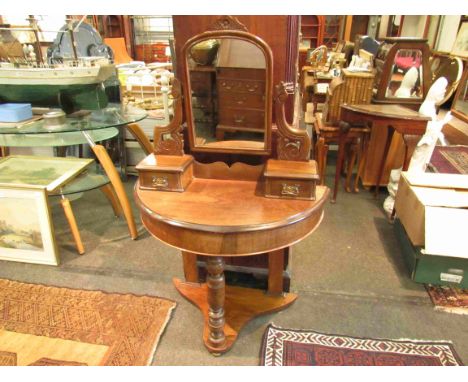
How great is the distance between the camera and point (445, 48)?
546 cm

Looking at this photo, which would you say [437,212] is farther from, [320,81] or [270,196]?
[320,81]

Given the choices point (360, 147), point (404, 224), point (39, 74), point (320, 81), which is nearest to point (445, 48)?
point (320, 81)

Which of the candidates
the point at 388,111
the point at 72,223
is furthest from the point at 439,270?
the point at 72,223

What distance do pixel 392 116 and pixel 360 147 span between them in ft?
2.66

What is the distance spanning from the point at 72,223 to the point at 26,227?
0.77 feet

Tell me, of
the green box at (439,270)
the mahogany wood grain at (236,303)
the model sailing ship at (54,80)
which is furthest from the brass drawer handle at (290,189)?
the model sailing ship at (54,80)

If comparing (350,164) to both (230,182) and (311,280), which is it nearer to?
(311,280)

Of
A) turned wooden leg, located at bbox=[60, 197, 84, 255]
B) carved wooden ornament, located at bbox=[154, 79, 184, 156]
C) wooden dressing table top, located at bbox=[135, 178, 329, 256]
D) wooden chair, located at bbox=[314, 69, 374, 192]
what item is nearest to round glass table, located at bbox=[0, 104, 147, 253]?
turned wooden leg, located at bbox=[60, 197, 84, 255]

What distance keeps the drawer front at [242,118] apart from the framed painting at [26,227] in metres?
1.17

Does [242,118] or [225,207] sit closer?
[225,207]

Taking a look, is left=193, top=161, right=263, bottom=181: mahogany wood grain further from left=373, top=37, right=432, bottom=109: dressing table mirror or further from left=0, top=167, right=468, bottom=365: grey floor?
→ left=373, top=37, right=432, bottom=109: dressing table mirror

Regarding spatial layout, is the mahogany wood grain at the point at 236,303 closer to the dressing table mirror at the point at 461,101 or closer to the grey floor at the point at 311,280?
the grey floor at the point at 311,280

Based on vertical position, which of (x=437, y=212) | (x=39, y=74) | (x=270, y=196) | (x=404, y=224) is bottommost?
(x=404, y=224)

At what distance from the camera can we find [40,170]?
6.95 feet
